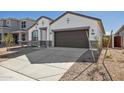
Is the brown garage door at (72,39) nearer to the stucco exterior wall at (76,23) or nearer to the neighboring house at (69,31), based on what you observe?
the neighboring house at (69,31)

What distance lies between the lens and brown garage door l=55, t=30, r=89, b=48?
14.7 metres

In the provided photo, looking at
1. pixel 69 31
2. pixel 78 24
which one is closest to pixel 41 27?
pixel 69 31

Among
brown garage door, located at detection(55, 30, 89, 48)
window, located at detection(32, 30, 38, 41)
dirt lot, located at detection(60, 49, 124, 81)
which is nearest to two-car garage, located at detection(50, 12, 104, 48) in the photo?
brown garage door, located at detection(55, 30, 89, 48)

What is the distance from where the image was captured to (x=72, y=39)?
15.4m

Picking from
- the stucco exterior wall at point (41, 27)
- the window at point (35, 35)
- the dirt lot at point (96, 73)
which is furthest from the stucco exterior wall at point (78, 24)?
the dirt lot at point (96, 73)

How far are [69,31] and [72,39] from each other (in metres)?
0.92

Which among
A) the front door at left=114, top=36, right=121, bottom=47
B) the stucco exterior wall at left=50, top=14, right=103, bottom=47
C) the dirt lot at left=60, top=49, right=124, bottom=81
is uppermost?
the stucco exterior wall at left=50, top=14, right=103, bottom=47

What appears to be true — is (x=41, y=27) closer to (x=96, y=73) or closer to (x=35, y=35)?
(x=35, y=35)

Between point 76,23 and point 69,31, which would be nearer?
point 76,23

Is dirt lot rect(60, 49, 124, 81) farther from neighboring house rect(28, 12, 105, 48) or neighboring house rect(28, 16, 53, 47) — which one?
neighboring house rect(28, 16, 53, 47)

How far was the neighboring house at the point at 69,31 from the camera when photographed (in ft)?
46.5
